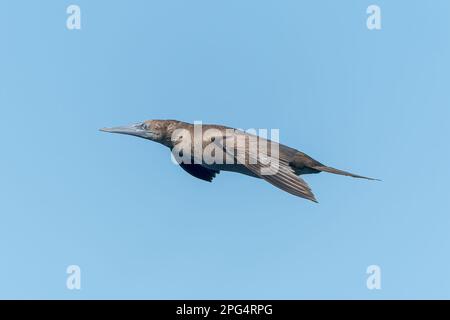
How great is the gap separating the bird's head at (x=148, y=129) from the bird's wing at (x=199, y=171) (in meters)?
0.96

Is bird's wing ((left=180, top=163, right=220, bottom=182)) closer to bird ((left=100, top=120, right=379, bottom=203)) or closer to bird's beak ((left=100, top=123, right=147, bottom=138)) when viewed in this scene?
bird ((left=100, top=120, right=379, bottom=203))

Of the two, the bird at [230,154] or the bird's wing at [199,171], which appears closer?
the bird at [230,154]

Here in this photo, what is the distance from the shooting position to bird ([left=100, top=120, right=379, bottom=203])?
47.5 ft

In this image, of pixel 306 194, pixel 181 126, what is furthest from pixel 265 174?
pixel 181 126

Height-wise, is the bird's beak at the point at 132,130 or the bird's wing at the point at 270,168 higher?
the bird's beak at the point at 132,130

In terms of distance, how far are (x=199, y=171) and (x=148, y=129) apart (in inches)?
60.5

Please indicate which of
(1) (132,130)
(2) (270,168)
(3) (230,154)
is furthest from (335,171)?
(1) (132,130)

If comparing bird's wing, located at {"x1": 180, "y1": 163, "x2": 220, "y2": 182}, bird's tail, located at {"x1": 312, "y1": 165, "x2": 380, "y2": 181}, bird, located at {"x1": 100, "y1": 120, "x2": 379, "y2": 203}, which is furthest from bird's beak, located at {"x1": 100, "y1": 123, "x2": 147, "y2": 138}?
bird's tail, located at {"x1": 312, "y1": 165, "x2": 380, "y2": 181}

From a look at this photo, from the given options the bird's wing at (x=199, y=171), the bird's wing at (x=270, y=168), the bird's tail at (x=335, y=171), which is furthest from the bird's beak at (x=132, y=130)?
the bird's tail at (x=335, y=171)

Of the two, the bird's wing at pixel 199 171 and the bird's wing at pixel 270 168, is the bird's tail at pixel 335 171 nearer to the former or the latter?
the bird's wing at pixel 270 168

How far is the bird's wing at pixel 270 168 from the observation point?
13.8 meters
